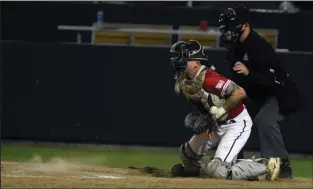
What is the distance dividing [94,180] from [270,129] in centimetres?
220

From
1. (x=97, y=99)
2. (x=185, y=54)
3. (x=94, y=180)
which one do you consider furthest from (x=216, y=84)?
(x=97, y=99)

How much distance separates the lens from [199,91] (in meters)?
9.23

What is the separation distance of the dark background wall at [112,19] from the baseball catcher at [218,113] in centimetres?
566

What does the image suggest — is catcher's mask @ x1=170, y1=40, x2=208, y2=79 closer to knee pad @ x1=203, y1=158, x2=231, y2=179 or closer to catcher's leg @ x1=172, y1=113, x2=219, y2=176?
catcher's leg @ x1=172, y1=113, x2=219, y2=176

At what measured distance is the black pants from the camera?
9766 millimetres

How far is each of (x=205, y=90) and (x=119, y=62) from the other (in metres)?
4.15

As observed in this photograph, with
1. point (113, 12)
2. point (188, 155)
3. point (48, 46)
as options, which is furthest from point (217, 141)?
point (113, 12)

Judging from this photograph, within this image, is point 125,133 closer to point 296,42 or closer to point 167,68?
point 167,68

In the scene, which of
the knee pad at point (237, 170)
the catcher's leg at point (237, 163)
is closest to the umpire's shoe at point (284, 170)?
the catcher's leg at point (237, 163)

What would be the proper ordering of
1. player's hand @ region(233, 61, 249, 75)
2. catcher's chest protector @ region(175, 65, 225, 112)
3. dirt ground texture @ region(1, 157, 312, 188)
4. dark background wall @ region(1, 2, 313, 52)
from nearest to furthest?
dirt ground texture @ region(1, 157, 312, 188), catcher's chest protector @ region(175, 65, 225, 112), player's hand @ region(233, 61, 249, 75), dark background wall @ region(1, 2, 313, 52)

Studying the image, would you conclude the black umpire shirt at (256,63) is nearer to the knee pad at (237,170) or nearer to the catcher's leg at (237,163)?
the catcher's leg at (237,163)

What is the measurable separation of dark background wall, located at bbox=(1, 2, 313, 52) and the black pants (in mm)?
5256

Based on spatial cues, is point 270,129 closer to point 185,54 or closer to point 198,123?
point 198,123

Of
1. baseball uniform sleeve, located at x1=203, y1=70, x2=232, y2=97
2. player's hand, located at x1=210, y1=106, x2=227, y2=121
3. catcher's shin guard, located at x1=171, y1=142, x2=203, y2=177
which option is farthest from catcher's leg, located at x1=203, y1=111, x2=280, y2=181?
baseball uniform sleeve, located at x1=203, y1=70, x2=232, y2=97
